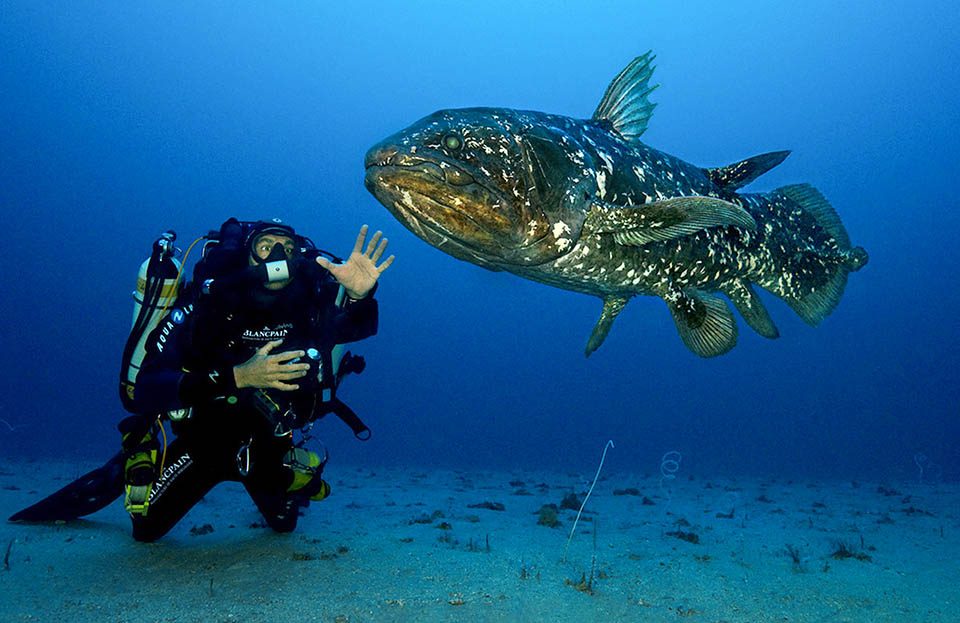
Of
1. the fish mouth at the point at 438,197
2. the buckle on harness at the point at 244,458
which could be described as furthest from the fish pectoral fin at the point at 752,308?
the buckle on harness at the point at 244,458

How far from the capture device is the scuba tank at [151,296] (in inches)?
165

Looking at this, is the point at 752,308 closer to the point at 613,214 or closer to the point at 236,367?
the point at 613,214

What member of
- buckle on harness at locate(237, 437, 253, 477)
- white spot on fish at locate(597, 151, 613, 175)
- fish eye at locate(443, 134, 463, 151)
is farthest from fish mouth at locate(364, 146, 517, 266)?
buckle on harness at locate(237, 437, 253, 477)

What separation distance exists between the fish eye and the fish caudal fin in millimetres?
3761

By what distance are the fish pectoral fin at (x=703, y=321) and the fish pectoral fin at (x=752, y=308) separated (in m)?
0.79

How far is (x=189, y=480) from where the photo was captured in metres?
4.64

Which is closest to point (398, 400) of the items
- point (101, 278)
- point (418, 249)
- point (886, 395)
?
point (418, 249)

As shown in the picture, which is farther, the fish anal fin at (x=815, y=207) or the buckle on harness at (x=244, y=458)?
the fish anal fin at (x=815, y=207)

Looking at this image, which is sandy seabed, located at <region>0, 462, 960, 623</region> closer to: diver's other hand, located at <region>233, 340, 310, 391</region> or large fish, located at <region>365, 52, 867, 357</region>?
diver's other hand, located at <region>233, 340, 310, 391</region>

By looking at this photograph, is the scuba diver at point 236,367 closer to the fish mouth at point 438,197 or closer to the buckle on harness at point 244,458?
the buckle on harness at point 244,458

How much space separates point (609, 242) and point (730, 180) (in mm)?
2123

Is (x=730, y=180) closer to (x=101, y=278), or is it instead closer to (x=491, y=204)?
(x=491, y=204)

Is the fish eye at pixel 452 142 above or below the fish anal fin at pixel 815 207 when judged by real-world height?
below

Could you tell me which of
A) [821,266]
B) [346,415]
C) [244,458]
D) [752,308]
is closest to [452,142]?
[346,415]
